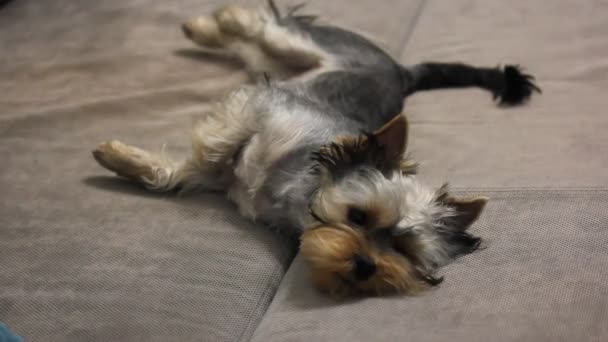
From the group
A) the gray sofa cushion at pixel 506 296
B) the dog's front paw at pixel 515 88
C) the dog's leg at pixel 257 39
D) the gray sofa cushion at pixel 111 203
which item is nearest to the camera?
the gray sofa cushion at pixel 506 296

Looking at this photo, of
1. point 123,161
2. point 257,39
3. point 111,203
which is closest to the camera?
point 111,203

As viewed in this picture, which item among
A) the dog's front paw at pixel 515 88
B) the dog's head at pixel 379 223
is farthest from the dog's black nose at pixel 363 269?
the dog's front paw at pixel 515 88

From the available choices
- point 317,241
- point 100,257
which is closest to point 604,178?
point 317,241

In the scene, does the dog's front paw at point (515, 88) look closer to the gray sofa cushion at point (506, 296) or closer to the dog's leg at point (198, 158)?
the gray sofa cushion at point (506, 296)

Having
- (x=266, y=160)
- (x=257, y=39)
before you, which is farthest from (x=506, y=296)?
(x=257, y=39)

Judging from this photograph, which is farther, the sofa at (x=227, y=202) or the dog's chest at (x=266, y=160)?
the dog's chest at (x=266, y=160)

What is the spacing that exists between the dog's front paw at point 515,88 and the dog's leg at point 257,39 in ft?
1.95

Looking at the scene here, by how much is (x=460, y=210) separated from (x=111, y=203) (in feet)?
2.59

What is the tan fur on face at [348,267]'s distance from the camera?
1307 millimetres

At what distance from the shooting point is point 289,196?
1.57m

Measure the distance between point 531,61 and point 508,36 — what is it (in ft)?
0.62

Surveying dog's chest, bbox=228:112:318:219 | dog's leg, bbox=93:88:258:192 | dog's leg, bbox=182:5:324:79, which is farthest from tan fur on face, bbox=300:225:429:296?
dog's leg, bbox=182:5:324:79

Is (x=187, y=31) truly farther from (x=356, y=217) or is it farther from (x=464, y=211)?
(x=464, y=211)

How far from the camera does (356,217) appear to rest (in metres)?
1.41
